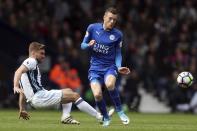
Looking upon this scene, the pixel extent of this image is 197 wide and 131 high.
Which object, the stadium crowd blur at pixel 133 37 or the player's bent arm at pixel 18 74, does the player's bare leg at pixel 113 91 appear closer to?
the player's bent arm at pixel 18 74

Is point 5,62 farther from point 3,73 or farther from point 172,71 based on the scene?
point 172,71

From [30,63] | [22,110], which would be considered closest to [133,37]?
[22,110]

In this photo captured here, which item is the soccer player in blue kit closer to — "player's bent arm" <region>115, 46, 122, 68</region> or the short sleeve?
"player's bent arm" <region>115, 46, 122, 68</region>

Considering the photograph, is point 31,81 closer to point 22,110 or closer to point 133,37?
point 22,110

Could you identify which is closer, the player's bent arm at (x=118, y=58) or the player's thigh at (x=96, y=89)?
the player's thigh at (x=96, y=89)

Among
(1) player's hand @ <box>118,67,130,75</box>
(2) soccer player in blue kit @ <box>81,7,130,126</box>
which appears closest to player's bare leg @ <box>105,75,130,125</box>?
(2) soccer player in blue kit @ <box>81,7,130,126</box>

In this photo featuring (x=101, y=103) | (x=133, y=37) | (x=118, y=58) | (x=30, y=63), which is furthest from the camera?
(x=133, y=37)

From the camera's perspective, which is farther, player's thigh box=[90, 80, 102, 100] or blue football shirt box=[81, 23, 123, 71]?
blue football shirt box=[81, 23, 123, 71]

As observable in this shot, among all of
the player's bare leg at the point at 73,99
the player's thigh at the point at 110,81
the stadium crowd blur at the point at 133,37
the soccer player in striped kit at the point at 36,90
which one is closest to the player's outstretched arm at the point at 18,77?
the soccer player in striped kit at the point at 36,90

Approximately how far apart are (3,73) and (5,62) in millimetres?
388

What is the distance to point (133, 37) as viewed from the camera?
96.0 feet

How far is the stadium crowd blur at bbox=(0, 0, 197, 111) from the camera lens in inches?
1093

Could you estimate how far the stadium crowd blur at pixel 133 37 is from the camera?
27750 millimetres

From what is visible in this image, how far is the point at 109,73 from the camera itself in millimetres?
16953
